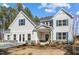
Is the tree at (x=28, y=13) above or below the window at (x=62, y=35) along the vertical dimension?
above

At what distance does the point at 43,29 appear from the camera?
17.4 feet

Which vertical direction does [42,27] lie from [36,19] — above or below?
below

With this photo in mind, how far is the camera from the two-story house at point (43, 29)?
521 cm

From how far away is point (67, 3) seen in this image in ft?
16.9

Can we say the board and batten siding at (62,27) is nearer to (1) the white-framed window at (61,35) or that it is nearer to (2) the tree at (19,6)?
(1) the white-framed window at (61,35)

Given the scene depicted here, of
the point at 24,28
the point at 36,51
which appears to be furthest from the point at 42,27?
the point at 36,51

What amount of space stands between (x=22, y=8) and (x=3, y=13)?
366 millimetres

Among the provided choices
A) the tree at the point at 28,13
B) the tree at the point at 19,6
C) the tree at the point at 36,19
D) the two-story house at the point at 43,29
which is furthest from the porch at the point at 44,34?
the tree at the point at 19,6

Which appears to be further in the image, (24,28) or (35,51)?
(24,28)

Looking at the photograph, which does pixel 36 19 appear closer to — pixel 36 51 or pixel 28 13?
pixel 28 13

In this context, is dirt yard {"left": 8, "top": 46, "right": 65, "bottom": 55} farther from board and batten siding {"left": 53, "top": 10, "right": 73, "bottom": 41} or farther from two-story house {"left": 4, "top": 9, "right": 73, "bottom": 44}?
board and batten siding {"left": 53, "top": 10, "right": 73, "bottom": 41}
